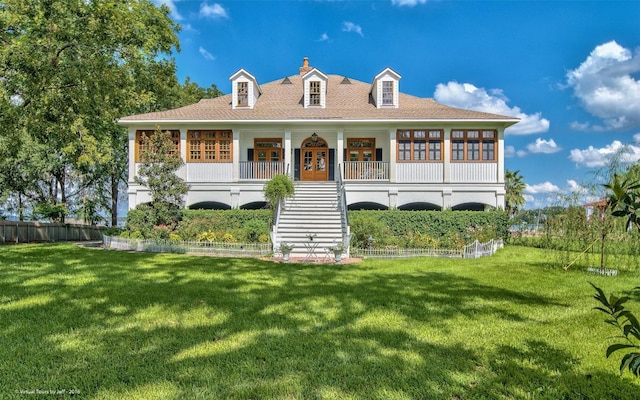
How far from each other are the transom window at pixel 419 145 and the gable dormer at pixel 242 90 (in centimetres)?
873

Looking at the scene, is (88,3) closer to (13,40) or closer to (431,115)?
(13,40)

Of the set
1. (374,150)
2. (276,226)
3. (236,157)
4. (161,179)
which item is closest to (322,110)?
(374,150)

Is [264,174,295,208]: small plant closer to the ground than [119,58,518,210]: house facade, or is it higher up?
closer to the ground

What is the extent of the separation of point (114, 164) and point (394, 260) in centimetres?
2570

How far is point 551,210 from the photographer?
12172 millimetres

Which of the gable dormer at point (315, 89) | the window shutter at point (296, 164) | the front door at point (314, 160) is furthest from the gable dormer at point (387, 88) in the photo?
the window shutter at point (296, 164)

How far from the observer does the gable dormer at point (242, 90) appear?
2047cm

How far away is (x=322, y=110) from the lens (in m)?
19.9

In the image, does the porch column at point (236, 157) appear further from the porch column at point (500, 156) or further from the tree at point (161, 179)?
the porch column at point (500, 156)

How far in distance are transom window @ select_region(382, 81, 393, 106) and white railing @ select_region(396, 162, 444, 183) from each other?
160 inches

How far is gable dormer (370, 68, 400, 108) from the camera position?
20.0 metres

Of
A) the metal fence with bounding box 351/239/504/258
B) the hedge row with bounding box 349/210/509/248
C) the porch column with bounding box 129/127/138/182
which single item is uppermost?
the porch column with bounding box 129/127/138/182

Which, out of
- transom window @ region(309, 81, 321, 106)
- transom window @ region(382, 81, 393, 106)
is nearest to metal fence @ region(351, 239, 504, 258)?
transom window @ region(382, 81, 393, 106)

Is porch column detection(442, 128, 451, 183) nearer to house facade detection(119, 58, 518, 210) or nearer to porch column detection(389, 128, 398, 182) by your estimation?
house facade detection(119, 58, 518, 210)
